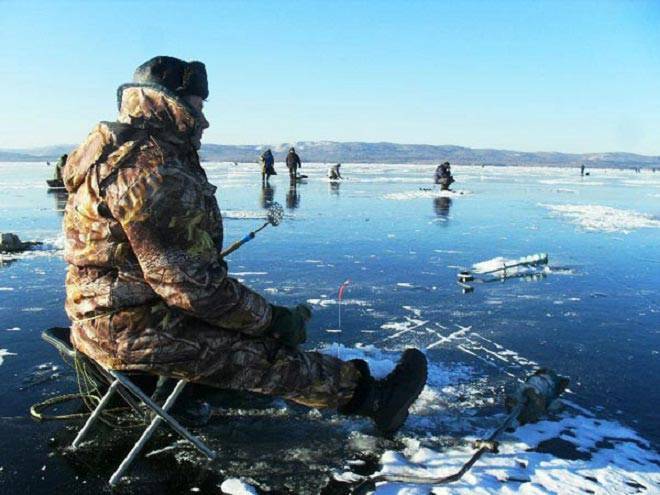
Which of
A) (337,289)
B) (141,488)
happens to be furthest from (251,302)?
(337,289)

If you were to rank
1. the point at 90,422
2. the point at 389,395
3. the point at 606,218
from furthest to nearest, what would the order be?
1. the point at 606,218
2. the point at 389,395
3. the point at 90,422

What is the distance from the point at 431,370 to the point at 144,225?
9.09ft

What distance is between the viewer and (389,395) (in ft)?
11.2

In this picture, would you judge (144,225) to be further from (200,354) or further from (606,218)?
(606,218)

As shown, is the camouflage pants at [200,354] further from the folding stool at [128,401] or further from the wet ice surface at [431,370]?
the wet ice surface at [431,370]

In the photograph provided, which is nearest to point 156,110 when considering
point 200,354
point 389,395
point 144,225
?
point 144,225

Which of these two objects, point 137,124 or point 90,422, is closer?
point 137,124

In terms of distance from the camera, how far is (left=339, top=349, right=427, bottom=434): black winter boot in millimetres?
3375

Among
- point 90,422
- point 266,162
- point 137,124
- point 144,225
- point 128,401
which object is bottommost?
point 90,422

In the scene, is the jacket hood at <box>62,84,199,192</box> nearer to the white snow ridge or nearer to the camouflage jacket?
the camouflage jacket

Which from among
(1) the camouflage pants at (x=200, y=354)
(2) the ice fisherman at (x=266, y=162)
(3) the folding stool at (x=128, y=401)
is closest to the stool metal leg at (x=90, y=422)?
(3) the folding stool at (x=128, y=401)

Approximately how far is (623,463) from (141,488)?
8.74 ft

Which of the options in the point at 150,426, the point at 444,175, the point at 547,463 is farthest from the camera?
the point at 444,175

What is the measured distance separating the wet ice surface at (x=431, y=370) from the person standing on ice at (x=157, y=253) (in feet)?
1.94
